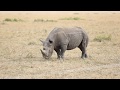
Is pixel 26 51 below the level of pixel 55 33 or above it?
below

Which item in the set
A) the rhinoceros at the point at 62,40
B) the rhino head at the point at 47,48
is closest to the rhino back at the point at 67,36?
the rhinoceros at the point at 62,40

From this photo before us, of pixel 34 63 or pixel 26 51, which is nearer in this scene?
pixel 34 63

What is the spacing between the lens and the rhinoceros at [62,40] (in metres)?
16.2

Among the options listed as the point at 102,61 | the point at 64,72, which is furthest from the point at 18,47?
the point at 64,72

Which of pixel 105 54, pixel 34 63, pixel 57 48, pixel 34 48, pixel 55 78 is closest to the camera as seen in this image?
pixel 55 78

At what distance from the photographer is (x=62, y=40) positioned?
53.8 ft

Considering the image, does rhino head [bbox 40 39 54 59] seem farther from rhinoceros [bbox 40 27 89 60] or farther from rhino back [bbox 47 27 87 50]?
rhino back [bbox 47 27 87 50]

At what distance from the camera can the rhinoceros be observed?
16.2 meters

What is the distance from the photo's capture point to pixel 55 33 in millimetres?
16578

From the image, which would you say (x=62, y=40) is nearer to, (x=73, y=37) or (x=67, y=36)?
(x=67, y=36)

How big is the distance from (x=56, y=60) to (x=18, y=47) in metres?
5.54

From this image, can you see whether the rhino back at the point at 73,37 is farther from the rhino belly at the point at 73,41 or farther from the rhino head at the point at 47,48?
the rhino head at the point at 47,48

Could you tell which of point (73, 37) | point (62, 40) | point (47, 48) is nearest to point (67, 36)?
point (73, 37)

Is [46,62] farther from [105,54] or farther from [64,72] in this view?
[105,54]
